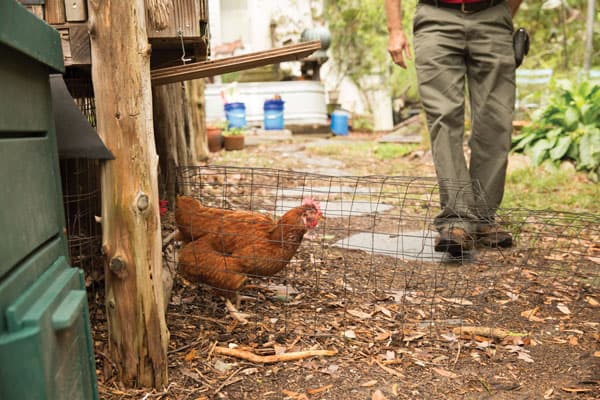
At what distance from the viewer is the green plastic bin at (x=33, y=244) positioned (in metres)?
1.04

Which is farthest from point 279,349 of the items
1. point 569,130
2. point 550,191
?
point 569,130

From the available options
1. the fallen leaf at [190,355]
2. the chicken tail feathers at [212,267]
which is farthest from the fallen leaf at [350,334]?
the fallen leaf at [190,355]

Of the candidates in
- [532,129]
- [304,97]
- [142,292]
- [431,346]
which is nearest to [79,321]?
[142,292]

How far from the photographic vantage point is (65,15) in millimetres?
2041

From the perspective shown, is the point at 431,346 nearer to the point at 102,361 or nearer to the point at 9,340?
the point at 102,361

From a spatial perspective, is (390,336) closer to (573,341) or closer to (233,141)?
(573,341)

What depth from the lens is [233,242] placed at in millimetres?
2738

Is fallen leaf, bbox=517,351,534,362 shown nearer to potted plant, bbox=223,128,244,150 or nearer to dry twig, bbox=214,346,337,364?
dry twig, bbox=214,346,337,364

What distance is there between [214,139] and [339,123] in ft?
16.5

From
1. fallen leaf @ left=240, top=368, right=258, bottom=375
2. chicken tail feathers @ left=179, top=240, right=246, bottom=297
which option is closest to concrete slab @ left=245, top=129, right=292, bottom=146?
chicken tail feathers @ left=179, top=240, right=246, bottom=297

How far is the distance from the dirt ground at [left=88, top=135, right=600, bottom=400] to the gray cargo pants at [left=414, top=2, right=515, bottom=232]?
0.47 metres

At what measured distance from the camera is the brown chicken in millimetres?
2678

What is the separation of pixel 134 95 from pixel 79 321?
2.71ft

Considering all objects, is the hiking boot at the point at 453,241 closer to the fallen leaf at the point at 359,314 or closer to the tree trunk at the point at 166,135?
the fallen leaf at the point at 359,314
